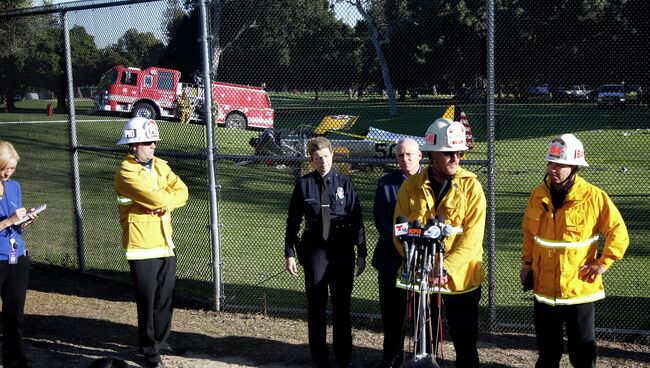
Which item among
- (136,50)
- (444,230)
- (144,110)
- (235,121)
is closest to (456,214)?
(444,230)

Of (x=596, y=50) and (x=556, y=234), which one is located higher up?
(x=596, y=50)

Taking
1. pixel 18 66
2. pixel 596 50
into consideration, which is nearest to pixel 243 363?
pixel 596 50

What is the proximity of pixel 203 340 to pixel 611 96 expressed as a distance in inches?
180

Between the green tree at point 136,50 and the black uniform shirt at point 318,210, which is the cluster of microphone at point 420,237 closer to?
the black uniform shirt at point 318,210

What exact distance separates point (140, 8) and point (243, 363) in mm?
4275

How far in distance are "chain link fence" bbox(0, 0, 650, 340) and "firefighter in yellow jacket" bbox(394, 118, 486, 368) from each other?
182 cm

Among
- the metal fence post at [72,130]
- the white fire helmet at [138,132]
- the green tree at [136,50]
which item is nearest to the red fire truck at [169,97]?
the green tree at [136,50]

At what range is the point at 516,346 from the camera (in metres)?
6.88

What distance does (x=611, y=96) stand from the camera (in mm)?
6684

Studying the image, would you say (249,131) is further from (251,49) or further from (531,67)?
(531,67)

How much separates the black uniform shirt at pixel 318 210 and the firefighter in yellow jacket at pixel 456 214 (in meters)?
1.14

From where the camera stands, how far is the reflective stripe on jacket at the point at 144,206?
6.31m

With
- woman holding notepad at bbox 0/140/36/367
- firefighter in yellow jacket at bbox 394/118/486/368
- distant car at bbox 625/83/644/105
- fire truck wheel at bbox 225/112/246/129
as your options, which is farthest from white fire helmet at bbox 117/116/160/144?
distant car at bbox 625/83/644/105

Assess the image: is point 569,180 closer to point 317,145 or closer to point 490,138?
point 490,138
